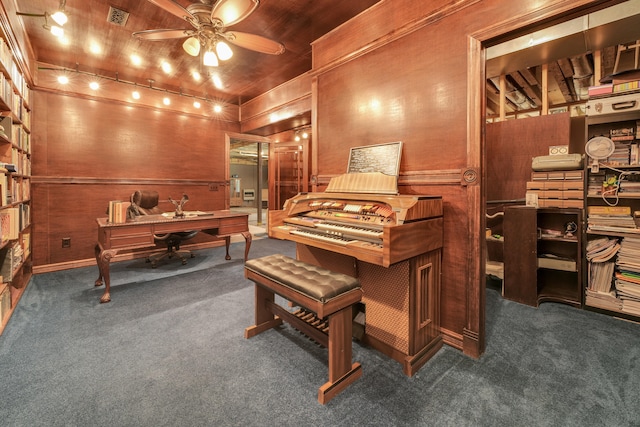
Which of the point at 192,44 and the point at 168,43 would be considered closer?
the point at 192,44

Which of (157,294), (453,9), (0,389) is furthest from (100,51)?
(453,9)

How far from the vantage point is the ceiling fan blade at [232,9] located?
2.21 meters

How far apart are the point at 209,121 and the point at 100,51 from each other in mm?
2181

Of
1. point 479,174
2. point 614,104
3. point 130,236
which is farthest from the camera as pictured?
point 130,236

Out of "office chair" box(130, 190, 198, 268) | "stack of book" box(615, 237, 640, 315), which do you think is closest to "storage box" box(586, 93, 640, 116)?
"stack of book" box(615, 237, 640, 315)

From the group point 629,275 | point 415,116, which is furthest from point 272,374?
point 629,275

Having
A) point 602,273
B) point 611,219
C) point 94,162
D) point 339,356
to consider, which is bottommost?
point 339,356

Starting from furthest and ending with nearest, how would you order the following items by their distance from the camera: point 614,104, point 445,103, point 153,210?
point 153,210, point 614,104, point 445,103

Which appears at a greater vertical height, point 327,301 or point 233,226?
point 233,226

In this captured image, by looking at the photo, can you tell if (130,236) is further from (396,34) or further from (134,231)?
(396,34)

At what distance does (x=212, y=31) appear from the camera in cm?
281

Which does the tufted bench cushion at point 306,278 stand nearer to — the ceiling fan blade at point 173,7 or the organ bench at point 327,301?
the organ bench at point 327,301

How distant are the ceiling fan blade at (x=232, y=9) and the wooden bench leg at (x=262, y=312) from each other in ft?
7.40

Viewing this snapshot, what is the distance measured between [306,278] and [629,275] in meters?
3.06
